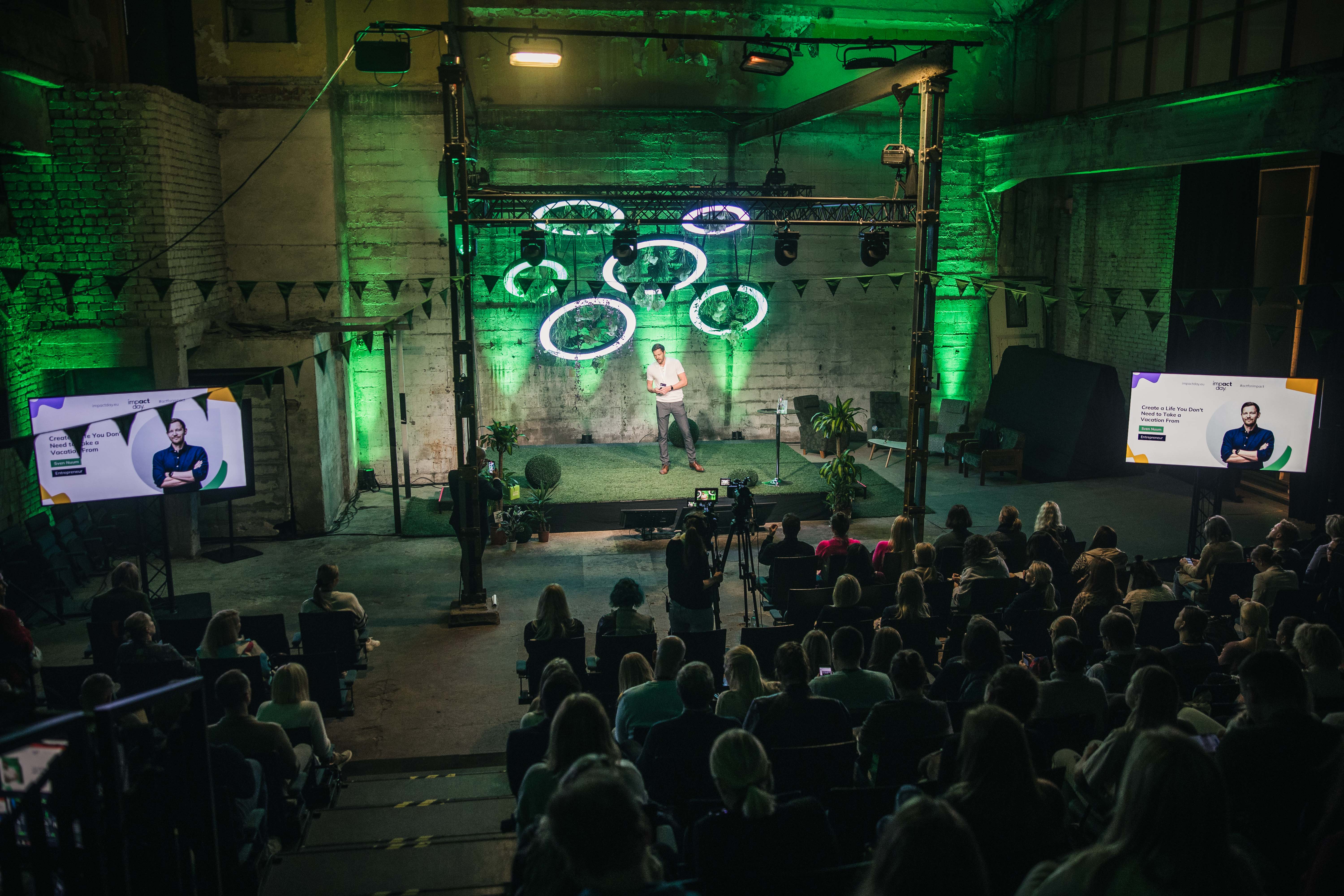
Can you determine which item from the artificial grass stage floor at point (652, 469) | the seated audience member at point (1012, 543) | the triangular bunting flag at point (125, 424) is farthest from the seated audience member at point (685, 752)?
the artificial grass stage floor at point (652, 469)

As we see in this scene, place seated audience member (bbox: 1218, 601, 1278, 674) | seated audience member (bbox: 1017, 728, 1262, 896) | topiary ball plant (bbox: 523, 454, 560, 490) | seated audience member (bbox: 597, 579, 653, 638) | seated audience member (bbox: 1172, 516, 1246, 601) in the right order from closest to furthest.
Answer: seated audience member (bbox: 1017, 728, 1262, 896) < seated audience member (bbox: 1218, 601, 1278, 674) < seated audience member (bbox: 597, 579, 653, 638) < seated audience member (bbox: 1172, 516, 1246, 601) < topiary ball plant (bbox: 523, 454, 560, 490)

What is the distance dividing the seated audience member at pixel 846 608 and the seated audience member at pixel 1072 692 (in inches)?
79.1

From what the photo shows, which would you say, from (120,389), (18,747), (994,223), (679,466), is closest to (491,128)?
(679,466)

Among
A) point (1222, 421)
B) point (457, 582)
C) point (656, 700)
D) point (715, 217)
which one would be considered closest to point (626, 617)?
point (656, 700)

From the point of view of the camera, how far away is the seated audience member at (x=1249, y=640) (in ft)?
19.7

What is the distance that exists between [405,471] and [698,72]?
7.57m

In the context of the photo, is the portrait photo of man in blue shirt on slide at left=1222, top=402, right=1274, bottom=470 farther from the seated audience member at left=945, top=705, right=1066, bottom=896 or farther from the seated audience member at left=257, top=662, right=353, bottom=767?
the seated audience member at left=257, top=662, right=353, bottom=767

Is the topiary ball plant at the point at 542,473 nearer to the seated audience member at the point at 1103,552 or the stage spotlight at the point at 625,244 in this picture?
the stage spotlight at the point at 625,244

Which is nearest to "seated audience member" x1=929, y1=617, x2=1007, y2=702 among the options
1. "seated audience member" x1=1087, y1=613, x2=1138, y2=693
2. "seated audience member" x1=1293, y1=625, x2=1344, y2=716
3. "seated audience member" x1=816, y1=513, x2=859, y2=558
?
"seated audience member" x1=1087, y1=613, x2=1138, y2=693

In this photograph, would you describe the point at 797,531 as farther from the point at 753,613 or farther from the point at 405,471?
the point at 405,471

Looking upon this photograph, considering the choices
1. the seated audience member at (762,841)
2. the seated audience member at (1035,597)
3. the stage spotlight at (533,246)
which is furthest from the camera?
the stage spotlight at (533,246)

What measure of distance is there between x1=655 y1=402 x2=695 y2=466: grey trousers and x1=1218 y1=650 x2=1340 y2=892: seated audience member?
10.4 m

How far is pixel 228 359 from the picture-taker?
11633mm

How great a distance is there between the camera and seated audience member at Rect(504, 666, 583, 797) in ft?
15.4
